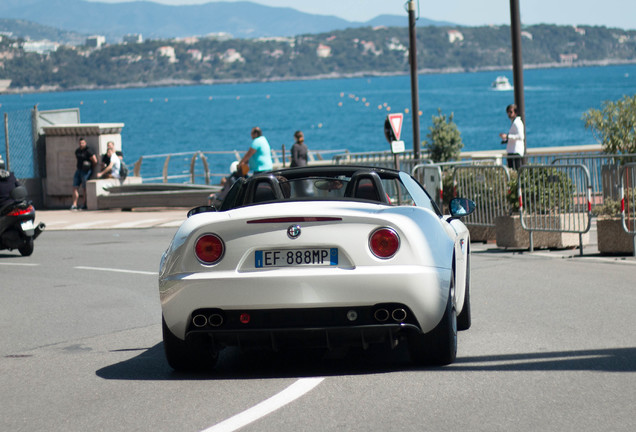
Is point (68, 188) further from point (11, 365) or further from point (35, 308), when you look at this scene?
point (11, 365)

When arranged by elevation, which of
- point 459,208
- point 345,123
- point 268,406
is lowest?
point 268,406

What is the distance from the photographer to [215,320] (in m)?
7.00

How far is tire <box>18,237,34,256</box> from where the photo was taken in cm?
1783

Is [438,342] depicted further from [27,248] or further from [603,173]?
[27,248]

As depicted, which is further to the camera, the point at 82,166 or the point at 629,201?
the point at 82,166

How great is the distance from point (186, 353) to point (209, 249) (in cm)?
77

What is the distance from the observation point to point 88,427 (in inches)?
233

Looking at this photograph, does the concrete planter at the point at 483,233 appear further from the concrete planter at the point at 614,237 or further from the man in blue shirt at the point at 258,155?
the man in blue shirt at the point at 258,155

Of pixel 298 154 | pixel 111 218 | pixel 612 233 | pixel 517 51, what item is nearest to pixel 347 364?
pixel 612 233

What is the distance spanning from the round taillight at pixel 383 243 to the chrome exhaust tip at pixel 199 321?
110cm

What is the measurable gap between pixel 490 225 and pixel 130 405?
37.1 feet

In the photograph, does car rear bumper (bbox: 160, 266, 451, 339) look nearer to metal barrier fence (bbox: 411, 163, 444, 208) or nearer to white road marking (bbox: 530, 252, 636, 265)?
white road marking (bbox: 530, 252, 636, 265)

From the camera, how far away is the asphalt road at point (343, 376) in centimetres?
594

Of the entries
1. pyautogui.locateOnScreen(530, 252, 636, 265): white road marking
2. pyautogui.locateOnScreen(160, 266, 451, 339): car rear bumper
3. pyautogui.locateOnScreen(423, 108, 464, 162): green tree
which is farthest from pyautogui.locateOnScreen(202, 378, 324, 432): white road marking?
pyautogui.locateOnScreen(423, 108, 464, 162): green tree
